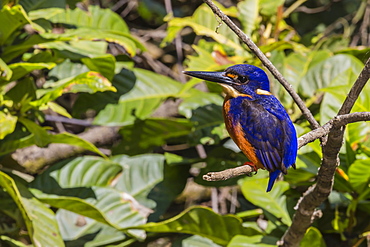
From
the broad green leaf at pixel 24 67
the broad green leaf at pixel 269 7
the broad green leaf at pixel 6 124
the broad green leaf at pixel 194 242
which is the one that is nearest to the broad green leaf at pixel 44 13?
the broad green leaf at pixel 24 67

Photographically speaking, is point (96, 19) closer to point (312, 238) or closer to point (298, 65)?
point (298, 65)

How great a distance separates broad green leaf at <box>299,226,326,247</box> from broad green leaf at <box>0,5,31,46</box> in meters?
1.37

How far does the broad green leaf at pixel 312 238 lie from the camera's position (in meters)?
2.29

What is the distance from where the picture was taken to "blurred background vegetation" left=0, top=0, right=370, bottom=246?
2342 millimetres

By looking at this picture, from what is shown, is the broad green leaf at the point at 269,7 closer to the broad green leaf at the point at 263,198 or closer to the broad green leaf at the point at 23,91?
the broad green leaf at the point at 263,198

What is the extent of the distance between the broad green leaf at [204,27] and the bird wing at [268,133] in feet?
4.14

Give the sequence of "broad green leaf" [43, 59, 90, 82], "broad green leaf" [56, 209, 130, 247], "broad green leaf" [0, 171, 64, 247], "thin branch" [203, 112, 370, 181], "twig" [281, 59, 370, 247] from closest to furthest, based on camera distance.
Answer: "thin branch" [203, 112, 370, 181] → "twig" [281, 59, 370, 247] → "broad green leaf" [0, 171, 64, 247] → "broad green leaf" [56, 209, 130, 247] → "broad green leaf" [43, 59, 90, 82]

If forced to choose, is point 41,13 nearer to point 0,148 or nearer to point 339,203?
point 0,148

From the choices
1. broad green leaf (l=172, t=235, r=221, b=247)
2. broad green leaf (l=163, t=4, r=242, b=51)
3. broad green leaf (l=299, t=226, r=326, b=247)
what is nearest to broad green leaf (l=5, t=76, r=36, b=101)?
broad green leaf (l=163, t=4, r=242, b=51)

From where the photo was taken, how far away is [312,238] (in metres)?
2.30

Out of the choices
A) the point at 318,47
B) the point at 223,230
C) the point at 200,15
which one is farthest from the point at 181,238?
the point at 318,47

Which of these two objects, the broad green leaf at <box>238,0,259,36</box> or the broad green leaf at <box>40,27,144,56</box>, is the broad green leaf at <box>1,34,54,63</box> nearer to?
the broad green leaf at <box>40,27,144,56</box>

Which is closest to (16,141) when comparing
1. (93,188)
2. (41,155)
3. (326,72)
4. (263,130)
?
(93,188)

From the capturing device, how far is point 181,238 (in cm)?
270
